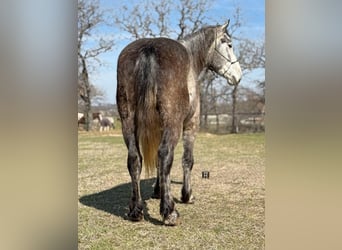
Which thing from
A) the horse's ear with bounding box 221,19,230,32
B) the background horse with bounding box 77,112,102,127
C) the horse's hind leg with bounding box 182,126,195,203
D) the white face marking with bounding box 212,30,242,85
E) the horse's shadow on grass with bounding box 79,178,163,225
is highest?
the horse's ear with bounding box 221,19,230,32

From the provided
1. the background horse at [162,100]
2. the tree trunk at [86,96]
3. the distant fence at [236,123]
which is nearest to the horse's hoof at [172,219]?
the background horse at [162,100]

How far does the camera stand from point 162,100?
1538 mm

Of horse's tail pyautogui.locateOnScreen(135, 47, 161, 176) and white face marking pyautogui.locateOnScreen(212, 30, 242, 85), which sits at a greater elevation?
white face marking pyautogui.locateOnScreen(212, 30, 242, 85)

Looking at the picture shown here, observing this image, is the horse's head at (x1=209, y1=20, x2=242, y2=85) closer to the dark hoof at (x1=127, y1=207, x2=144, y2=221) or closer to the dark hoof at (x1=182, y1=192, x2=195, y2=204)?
the dark hoof at (x1=182, y1=192, x2=195, y2=204)

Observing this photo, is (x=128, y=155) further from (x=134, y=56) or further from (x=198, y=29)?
(x=198, y=29)

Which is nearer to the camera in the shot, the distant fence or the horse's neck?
the distant fence

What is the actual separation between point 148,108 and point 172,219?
440mm

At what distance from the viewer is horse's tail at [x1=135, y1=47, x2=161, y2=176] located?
5.07 feet

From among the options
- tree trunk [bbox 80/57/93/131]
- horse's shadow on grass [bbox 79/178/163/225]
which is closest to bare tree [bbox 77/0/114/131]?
tree trunk [bbox 80/57/93/131]

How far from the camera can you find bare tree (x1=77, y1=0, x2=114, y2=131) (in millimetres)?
1586

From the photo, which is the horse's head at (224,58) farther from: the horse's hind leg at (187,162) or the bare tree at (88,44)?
the bare tree at (88,44)
